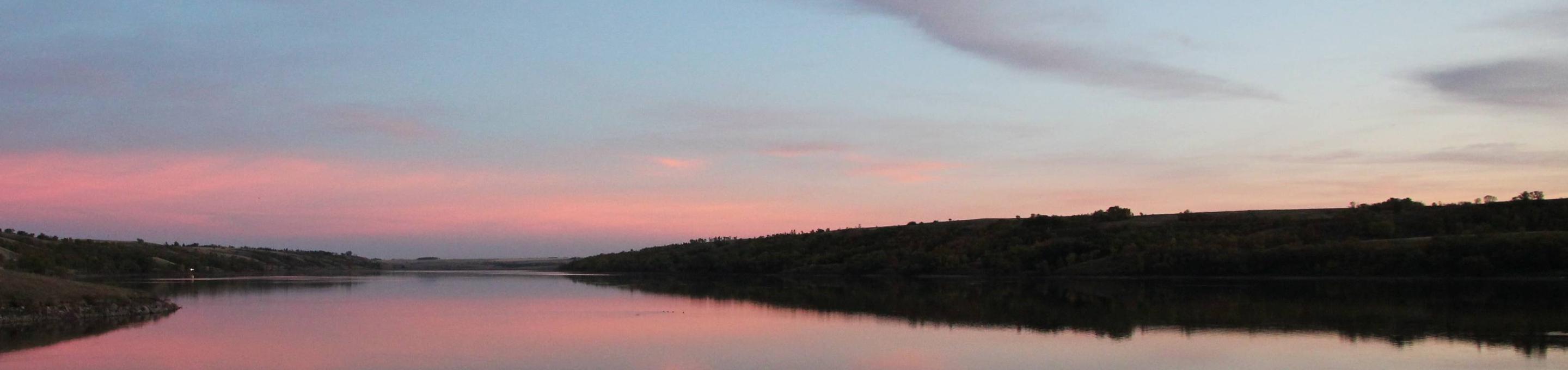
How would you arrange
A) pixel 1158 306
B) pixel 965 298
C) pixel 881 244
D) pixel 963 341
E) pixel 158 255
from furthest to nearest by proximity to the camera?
1. pixel 158 255
2. pixel 881 244
3. pixel 965 298
4. pixel 1158 306
5. pixel 963 341

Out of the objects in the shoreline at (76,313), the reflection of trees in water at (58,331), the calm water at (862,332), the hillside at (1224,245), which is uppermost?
the hillside at (1224,245)

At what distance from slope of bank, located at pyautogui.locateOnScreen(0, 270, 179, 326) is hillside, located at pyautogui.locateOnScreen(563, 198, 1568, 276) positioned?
2029 inches

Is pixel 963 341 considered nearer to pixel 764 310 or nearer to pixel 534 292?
pixel 764 310

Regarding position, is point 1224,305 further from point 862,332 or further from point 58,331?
point 58,331

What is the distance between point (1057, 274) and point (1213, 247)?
31.7 feet

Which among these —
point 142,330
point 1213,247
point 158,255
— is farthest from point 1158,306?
point 158,255

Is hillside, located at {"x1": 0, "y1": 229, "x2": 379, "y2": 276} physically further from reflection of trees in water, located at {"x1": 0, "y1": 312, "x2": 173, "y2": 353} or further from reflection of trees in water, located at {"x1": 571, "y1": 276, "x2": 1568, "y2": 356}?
reflection of trees in water, located at {"x1": 571, "y1": 276, "x2": 1568, "y2": 356}

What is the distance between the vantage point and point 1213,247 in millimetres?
65000

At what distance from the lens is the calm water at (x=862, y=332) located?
19281 millimetres

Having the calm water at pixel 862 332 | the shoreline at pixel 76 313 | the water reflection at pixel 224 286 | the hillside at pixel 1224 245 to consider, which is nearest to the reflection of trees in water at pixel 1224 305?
the calm water at pixel 862 332

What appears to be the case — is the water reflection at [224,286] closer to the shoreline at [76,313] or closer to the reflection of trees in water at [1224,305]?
the shoreline at [76,313]

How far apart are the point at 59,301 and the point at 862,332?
67.1ft

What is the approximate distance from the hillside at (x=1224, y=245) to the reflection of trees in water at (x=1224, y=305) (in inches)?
183

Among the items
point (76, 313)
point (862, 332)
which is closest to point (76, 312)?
point (76, 313)
